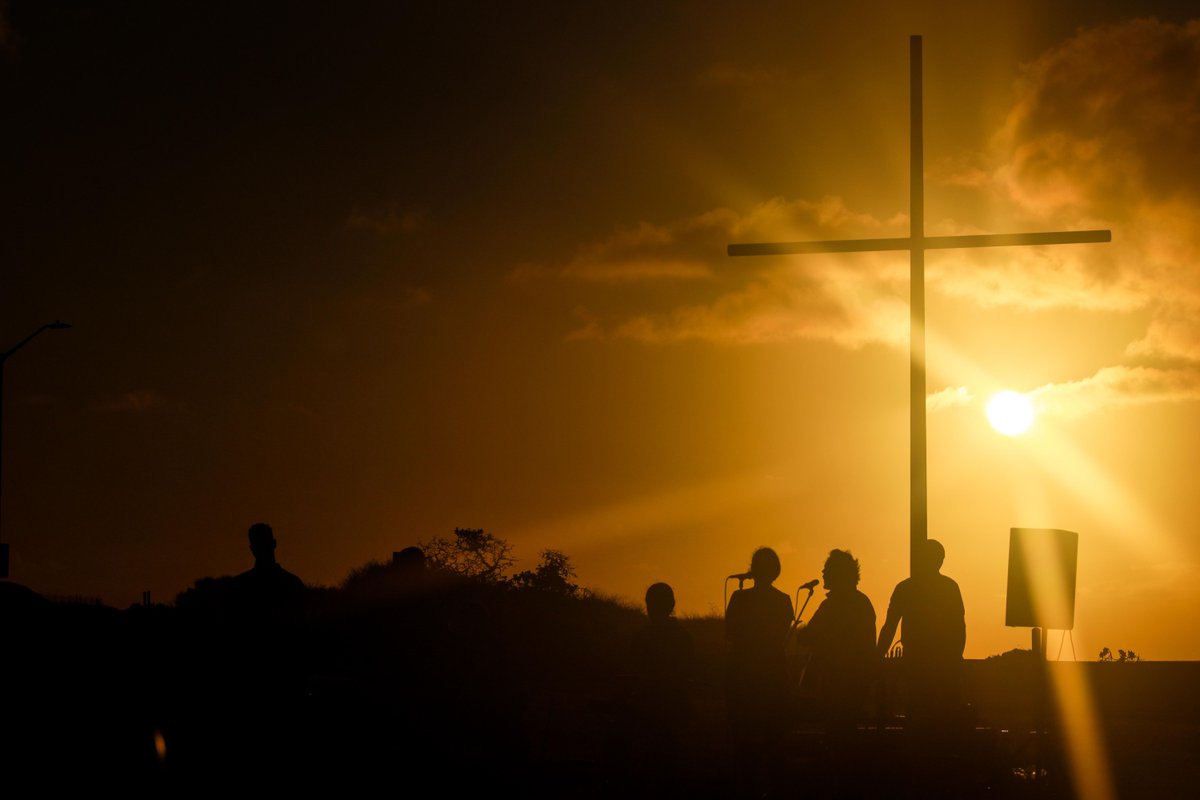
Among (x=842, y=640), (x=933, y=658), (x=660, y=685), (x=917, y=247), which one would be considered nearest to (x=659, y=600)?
(x=660, y=685)

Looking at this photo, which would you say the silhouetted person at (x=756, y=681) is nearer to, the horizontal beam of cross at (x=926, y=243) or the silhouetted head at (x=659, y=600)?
the silhouetted head at (x=659, y=600)

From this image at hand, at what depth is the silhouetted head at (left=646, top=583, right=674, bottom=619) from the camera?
12695 millimetres

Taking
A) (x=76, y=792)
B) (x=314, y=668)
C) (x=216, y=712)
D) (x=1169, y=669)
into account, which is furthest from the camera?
(x=1169, y=669)

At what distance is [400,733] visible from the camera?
10.8 meters

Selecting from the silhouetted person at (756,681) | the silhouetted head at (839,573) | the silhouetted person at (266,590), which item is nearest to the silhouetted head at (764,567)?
the silhouetted person at (756,681)

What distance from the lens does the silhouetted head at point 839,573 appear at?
13.1 m

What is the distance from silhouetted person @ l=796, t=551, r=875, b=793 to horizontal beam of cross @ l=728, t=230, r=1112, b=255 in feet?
12.4

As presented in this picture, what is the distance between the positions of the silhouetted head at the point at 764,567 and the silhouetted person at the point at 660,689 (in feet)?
2.55

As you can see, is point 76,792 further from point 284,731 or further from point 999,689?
point 999,689

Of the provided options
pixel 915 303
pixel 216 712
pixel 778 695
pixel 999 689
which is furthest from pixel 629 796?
pixel 999 689

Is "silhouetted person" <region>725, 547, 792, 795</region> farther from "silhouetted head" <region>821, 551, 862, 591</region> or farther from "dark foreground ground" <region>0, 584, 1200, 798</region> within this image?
"silhouetted head" <region>821, 551, 862, 591</region>

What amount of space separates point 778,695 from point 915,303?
492cm

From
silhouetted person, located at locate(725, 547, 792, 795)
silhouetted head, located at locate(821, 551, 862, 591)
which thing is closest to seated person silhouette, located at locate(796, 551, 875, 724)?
silhouetted head, located at locate(821, 551, 862, 591)

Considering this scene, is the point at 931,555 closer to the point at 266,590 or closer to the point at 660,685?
the point at 660,685
